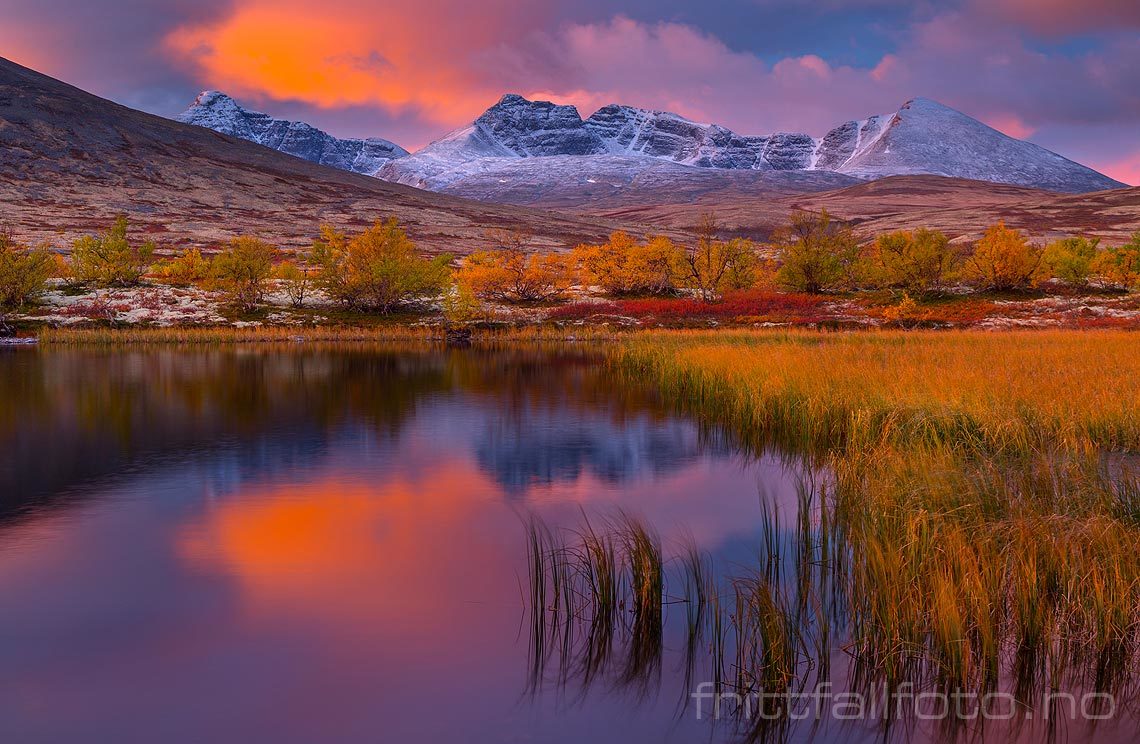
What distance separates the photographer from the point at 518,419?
26438 mm

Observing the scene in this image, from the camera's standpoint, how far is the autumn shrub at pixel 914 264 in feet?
241

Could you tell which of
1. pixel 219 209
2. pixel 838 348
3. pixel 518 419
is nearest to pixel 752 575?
pixel 518 419

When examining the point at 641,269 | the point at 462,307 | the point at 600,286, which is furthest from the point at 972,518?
the point at 600,286

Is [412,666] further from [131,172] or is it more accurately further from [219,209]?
[131,172]

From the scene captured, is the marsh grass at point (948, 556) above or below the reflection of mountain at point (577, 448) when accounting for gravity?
above

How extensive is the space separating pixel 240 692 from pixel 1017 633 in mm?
7549

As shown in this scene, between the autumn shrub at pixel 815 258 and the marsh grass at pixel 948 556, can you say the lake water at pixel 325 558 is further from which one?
the autumn shrub at pixel 815 258

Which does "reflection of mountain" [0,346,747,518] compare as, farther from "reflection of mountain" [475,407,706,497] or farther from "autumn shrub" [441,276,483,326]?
"autumn shrub" [441,276,483,326]

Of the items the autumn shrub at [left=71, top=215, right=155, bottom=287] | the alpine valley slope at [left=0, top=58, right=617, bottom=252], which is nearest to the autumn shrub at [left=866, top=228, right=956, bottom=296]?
the autumn shrub at [left=71, top=215, right=155, bottom=287]

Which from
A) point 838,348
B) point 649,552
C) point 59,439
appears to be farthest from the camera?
point 838,348

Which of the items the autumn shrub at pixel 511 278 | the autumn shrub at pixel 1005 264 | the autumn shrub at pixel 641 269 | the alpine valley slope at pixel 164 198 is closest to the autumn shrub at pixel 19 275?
the autumn shrub at pixel 511 278

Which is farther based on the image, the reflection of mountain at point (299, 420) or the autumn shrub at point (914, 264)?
the autumn shrub at point (914, 264)

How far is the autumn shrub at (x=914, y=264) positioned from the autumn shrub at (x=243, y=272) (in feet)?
194

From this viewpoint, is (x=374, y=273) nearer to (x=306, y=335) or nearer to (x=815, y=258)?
(x=306, y=335)
